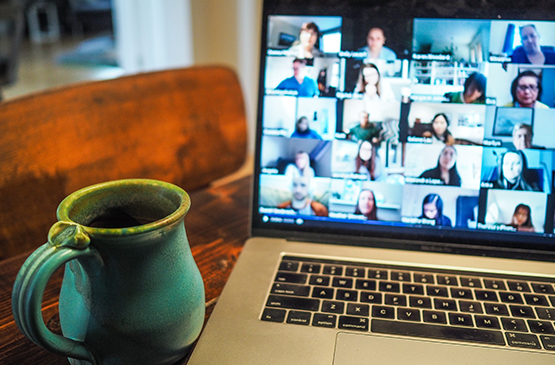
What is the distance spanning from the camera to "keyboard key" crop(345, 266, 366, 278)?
502mm

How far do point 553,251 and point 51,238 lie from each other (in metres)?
0.50

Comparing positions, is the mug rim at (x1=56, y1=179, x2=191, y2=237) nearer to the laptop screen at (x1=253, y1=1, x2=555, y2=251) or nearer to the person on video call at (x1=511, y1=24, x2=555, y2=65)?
the laptop screen at (x1=253, y1=1, x2=555, y2=251)

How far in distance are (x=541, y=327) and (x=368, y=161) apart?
0.24 meters

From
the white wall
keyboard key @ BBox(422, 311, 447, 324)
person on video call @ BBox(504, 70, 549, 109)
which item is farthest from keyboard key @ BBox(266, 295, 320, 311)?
the white wall

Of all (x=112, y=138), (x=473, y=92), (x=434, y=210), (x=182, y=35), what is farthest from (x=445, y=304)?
(x=182, y=35)

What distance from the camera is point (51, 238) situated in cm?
31

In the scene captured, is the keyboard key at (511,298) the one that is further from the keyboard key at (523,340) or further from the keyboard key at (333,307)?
the keyboard key at (333,307)

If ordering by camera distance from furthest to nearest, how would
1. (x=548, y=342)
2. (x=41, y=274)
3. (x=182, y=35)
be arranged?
(x=182, y=35) → (x=548, y=342) → (x=41, y=274)

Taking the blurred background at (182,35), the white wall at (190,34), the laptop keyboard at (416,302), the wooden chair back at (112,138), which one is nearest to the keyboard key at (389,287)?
the laptop keyboard at (416,302)

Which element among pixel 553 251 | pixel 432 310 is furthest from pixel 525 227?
pixel 432 310

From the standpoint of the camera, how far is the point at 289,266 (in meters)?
0.52

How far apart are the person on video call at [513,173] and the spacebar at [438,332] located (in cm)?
18

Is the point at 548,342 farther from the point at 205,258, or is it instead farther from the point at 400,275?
the point at 205,258

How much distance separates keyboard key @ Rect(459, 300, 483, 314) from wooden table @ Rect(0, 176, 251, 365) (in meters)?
0.25
